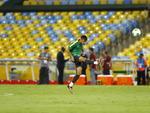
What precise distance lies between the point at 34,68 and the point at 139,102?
17.0 m

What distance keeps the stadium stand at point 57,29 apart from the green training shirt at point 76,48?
559 inches

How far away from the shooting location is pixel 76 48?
2189cm

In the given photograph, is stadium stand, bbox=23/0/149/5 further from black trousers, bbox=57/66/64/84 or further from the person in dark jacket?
black trousers, bbox=57/66/64/84

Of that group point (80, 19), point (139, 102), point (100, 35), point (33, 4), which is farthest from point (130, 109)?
point (33, 4)

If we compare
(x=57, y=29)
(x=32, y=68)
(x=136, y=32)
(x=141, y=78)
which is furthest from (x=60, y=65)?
(x=57, y=29)

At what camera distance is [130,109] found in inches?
575

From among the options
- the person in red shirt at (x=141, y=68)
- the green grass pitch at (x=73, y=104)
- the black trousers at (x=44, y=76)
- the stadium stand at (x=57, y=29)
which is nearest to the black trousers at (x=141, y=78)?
the person in red shirt at (x=141, y=68)

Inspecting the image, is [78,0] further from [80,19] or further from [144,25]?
[144,25]

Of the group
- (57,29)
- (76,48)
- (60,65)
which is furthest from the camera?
(57,29)

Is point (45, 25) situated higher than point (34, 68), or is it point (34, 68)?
point (45, 25)

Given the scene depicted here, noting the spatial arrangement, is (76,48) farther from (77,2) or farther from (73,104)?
(77,2)

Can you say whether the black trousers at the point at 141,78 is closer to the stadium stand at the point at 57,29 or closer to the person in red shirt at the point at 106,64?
the person in red shirt at the point at 106,64

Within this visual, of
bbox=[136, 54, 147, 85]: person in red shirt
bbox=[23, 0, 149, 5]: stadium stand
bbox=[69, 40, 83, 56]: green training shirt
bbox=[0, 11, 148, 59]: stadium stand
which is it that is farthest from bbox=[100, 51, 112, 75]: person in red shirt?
bbox=[23, 0, 149, 5]: stadium stand

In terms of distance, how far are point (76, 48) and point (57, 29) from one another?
17.9m
